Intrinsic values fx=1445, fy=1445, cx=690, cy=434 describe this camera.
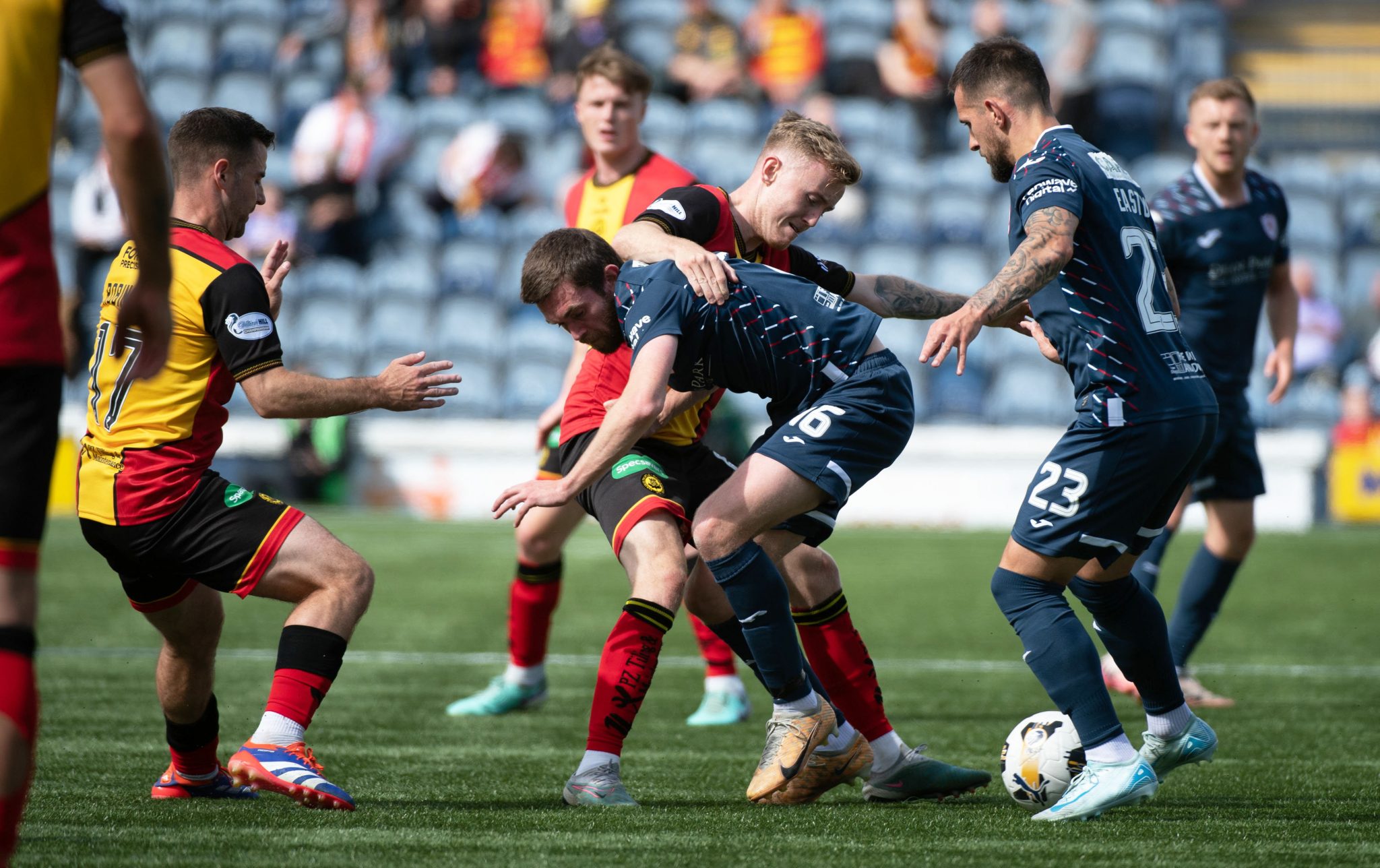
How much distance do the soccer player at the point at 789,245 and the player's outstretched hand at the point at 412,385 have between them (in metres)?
0.76

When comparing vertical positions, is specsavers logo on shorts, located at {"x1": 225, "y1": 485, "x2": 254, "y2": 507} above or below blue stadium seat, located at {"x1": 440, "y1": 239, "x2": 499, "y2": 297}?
below

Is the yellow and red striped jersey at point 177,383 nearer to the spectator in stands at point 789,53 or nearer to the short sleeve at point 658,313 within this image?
the short sleeve at point 658,313

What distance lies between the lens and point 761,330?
13.5ft

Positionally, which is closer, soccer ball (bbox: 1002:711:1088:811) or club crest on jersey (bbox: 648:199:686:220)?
soccer ball (bbox: 1002:711:1088:811)

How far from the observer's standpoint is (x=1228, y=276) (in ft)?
20.5

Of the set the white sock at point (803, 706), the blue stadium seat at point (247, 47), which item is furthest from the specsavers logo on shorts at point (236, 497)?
the blue stadium seat at point (247, 47)

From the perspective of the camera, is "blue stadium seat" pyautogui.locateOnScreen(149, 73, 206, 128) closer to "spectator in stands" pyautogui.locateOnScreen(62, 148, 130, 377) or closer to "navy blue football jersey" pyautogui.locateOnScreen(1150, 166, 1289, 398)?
"spectator in stands" pyautogui.locateOnScreen(62, 148, 130, 377)

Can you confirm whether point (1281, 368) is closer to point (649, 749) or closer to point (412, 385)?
point (649, 749)

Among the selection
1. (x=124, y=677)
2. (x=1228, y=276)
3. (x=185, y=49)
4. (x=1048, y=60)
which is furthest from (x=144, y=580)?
(x=185, y=49)

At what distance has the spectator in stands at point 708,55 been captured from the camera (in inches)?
656

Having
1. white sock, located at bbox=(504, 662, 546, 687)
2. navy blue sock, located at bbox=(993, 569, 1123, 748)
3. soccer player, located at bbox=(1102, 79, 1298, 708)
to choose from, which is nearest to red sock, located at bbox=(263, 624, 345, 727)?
navy blue sock, located at bbox=(993, 569, 1123, 748)

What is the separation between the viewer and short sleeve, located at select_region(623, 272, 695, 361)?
154 inches

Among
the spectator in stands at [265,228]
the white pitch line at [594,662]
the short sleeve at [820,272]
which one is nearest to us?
the short sleeve at [820,272]

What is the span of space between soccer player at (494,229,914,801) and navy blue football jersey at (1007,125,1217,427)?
21.6 inches
